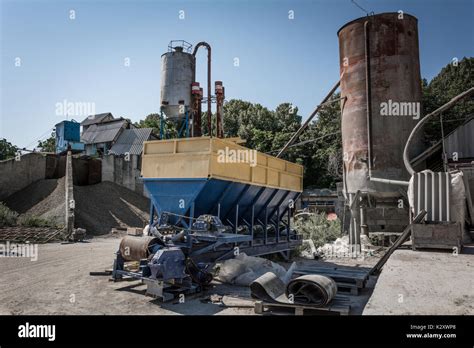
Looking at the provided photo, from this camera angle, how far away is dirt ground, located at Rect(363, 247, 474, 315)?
428 cm

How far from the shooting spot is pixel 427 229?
7941 mm

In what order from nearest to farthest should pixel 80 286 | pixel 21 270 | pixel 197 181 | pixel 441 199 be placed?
pixel 80 286 < pixel 197 181 < pixel 441 199 < pixel 21 270

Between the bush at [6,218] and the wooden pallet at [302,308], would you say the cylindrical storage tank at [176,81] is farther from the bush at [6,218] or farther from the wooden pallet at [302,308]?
the wooden pallet at [302,308]

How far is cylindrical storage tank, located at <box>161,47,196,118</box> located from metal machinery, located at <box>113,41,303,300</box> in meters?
5.75

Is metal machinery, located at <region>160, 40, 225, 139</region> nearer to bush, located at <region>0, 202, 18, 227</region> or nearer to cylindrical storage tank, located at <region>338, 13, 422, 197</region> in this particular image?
cylindrical storage tank, located at <region>338, 13, 422, 197</region>

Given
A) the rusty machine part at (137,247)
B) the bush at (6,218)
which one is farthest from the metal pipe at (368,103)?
the bush at (6,218)

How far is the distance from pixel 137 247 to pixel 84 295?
1255 millimetres

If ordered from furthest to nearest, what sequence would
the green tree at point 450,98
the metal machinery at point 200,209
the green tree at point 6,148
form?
1. the green tree at point 6,148
2. the green tree at point 450,98
3. the metal machinery at point 200,209

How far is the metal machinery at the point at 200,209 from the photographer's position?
6.82m

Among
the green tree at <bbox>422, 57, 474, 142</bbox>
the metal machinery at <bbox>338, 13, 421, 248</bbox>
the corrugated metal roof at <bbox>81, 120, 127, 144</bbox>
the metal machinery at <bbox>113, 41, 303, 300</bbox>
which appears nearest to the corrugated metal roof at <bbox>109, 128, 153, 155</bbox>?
the corrugated metal roof at <bbox>81, 120, 127, 144</bbox>

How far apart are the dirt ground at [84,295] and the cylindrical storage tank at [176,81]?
738cm
